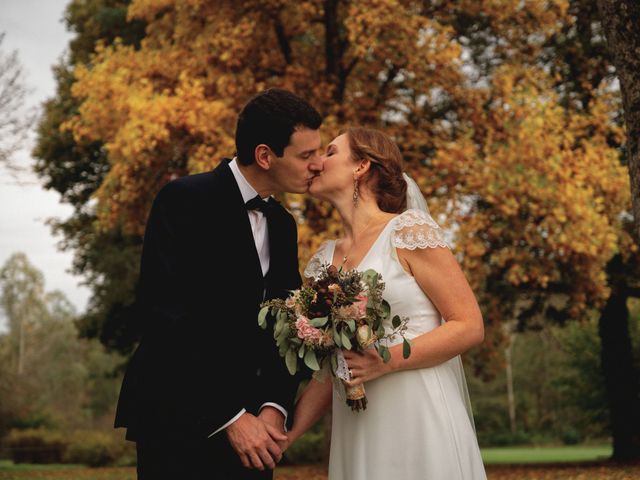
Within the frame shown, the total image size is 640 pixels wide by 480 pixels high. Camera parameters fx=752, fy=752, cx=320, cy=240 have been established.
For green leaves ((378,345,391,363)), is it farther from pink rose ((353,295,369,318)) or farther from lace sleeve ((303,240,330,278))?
lace sleeve ((303,240,330,278))

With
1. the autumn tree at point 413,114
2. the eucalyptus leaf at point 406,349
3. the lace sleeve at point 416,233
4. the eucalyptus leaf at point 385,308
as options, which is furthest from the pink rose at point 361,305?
the autumn tree at point 413,114

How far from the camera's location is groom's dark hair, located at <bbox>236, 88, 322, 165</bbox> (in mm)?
3488

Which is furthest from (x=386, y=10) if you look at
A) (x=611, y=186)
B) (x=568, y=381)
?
(x=568, y=381)

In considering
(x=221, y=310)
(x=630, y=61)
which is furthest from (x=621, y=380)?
A: (x=221, y=310)

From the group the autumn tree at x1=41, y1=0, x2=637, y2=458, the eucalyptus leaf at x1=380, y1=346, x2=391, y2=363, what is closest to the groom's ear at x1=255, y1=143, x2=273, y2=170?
the eucalyptus leaf at x1=380, y1=346, x2=391, y2=363

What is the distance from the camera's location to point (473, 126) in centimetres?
1370

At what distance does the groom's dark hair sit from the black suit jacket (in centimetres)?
21

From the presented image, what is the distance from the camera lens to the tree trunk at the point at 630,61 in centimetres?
509

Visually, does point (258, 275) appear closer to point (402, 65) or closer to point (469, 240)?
point (469, 240)

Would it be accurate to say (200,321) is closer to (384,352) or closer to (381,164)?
(384,352)

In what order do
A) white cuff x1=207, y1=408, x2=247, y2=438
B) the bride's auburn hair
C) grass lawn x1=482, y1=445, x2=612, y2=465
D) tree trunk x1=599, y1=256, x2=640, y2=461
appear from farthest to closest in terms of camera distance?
grass lawn x1=482, y1=445, x2=612, y2=465 < tree trunk x1=599, y1=256, x2=640, y2=461 < the bride's auburn hair < white cuff x1=207, y1=408, x2=247, y2=438

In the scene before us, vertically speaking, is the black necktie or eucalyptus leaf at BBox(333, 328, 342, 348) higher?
the black necktie

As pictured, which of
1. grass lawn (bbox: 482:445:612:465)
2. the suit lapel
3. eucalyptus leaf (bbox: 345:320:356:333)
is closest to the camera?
eucalyptus leaf (bbox: 345:320:356:333)

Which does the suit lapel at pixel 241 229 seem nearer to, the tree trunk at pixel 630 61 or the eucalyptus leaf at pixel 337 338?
the eucalyptus leaf at pixel 337 338
